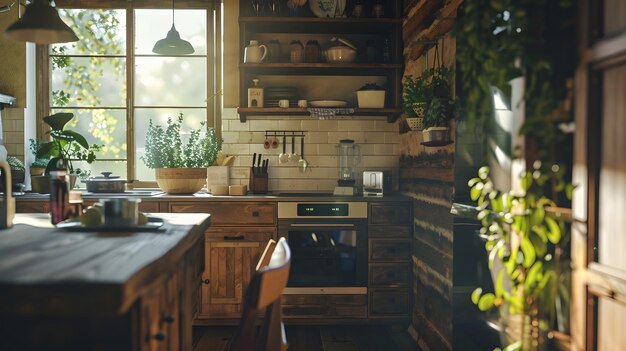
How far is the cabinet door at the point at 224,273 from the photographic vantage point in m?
4.02

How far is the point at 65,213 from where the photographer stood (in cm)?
218

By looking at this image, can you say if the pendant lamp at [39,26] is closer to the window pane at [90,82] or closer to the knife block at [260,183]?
the knife block at [260,183]

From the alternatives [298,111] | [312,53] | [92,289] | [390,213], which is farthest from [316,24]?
[92,289]

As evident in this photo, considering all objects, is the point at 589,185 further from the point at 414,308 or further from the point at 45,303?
the point at 414,308

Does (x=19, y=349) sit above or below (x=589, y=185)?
below

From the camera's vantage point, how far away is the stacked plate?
4.52 metres

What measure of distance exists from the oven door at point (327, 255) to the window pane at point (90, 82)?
6.68ft

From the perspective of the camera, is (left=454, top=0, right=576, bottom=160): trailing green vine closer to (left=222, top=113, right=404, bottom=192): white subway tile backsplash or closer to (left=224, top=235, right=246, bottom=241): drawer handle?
(left=224, top=235, right=246, bottom=241): drawer handle

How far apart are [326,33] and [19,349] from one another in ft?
12.4

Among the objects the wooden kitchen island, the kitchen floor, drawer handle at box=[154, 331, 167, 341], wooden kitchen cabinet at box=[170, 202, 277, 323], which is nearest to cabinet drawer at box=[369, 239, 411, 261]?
the kitchen floor

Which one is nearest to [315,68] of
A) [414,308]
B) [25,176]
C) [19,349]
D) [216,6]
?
[216,6]

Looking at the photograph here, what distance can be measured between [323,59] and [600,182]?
3.17 m

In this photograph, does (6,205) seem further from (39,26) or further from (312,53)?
(312,53)

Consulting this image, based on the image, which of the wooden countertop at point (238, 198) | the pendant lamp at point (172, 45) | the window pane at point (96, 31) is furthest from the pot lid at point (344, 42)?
the window pane at point (96, 31)
